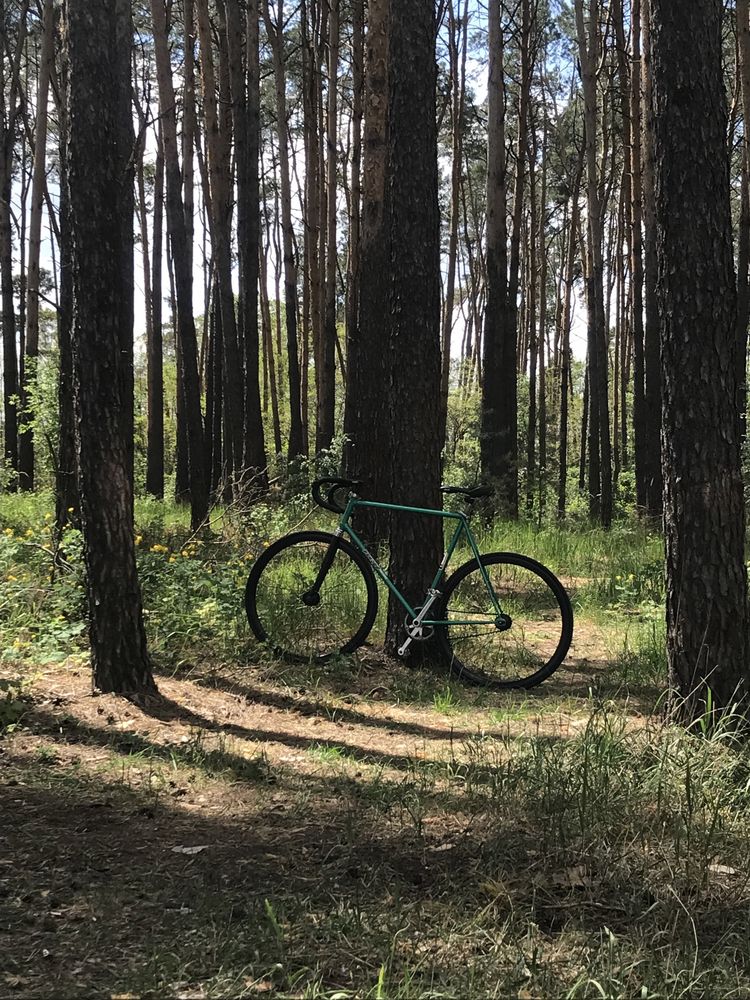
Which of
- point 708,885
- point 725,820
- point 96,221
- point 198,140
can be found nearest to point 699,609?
point 725,820

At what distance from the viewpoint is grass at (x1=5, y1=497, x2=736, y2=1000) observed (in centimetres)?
198

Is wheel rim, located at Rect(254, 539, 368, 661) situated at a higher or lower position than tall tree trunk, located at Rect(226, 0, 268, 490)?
lower

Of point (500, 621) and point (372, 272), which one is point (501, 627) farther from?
point (372, 272)

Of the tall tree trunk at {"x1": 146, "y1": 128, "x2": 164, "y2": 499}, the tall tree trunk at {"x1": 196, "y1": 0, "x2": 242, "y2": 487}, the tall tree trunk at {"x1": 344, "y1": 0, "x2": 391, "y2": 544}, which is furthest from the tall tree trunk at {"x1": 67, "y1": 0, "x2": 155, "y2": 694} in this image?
the tall tree trunk at {"x1": 146, "y1": 128, "x2": 164, "y2": 499}

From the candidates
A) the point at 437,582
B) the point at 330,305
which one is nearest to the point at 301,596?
the point at 437,582

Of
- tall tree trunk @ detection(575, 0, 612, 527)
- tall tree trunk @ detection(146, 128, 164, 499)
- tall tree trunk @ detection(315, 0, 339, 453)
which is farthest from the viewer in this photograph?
tall tree trunk @ detection(146, 128, 164, 499)

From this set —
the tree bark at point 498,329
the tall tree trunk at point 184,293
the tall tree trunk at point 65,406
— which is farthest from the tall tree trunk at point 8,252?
the tall tree trunk at point 65,406

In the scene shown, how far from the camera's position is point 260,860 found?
2.60 metres

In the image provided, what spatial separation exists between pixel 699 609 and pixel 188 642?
3.29 metres

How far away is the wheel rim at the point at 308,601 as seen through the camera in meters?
5.16

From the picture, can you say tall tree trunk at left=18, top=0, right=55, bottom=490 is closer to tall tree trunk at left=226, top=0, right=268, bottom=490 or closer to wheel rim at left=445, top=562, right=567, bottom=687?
tall tree trunk at left=226, top=0, right=268, bottom=490

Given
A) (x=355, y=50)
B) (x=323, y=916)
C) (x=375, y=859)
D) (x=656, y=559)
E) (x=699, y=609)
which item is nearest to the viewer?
(x=323, y=916)

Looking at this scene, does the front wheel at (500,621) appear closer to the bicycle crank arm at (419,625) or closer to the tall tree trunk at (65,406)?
the bicycle crank arm at (419,625)

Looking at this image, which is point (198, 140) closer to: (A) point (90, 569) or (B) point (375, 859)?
(A) point (90, 569)
